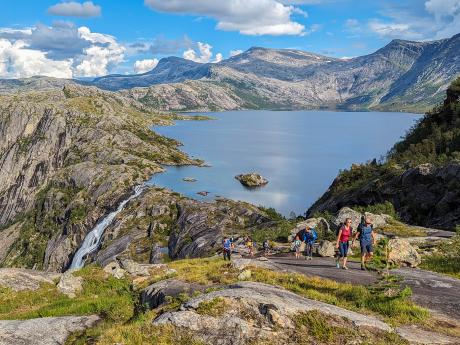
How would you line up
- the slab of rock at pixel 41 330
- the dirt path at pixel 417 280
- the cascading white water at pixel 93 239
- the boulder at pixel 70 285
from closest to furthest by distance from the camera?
the slab of rock at pixel 41 330 → the dirt path at pixel 417 280 → the boulder at pixel 70 285 → the cascading white water at pixel 93 239

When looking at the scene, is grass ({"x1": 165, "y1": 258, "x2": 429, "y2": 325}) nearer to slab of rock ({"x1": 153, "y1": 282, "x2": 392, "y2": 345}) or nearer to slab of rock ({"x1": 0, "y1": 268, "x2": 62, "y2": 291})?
slab of rock ({"x1": 153, "y1": 282, "x2": 392, "y2": 345})

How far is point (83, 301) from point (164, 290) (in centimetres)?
565

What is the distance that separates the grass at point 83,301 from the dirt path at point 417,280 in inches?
422

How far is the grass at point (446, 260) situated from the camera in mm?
27098

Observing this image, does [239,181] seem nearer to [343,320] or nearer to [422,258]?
[422,258]

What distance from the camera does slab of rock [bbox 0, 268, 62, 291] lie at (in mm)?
29641

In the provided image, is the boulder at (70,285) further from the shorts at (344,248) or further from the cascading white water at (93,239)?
the cascading white water at (93,239)

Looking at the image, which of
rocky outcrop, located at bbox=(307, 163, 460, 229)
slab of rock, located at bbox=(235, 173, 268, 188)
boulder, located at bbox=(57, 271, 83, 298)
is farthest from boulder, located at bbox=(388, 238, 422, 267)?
slab of rock, located at bbox=(235, 173, 268, 188)

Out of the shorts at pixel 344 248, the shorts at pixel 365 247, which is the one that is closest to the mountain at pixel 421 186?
the shorts at pixel 365 247

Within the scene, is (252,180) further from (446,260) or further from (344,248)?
(344,248)

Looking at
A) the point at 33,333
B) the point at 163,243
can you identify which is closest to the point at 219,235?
the point at 163,243

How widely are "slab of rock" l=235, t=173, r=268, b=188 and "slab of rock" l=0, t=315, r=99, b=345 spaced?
516ft

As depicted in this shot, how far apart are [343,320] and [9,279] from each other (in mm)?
25010

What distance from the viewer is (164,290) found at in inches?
904
